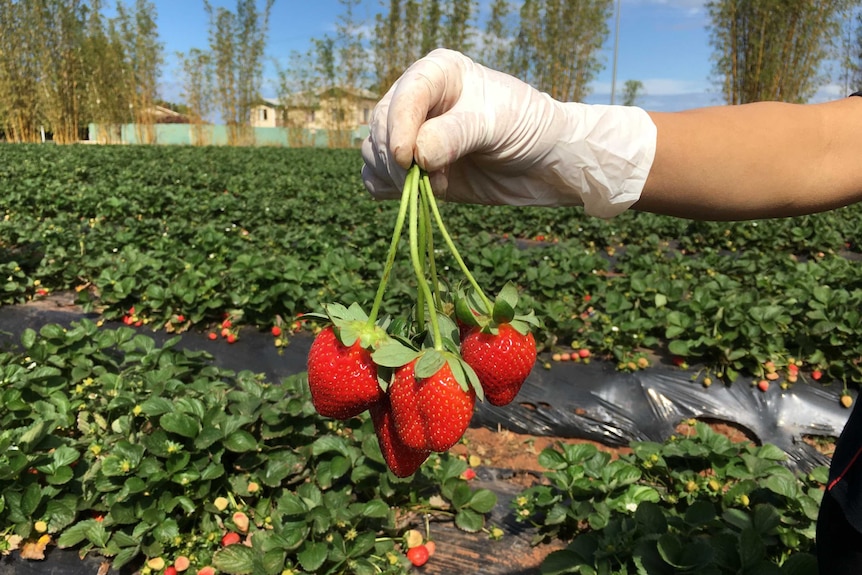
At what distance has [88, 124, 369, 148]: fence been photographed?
33.8 metres

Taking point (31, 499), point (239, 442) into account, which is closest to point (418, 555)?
point (239, 442)

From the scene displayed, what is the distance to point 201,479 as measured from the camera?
207 centimetres

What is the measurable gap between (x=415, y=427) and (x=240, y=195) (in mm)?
9716

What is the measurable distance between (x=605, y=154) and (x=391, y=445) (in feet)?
2.81

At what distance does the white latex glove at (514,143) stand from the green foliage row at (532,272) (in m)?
0.93

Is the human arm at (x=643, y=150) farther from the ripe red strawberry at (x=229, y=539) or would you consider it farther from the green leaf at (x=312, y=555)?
the ripe red strawberry at (x=229, y=539)

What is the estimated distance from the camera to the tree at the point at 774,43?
2256 cm

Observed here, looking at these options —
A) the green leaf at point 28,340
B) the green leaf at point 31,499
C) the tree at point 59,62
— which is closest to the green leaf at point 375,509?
the green leaf at point 31,499

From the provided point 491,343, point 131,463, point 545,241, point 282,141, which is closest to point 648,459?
point 491,343

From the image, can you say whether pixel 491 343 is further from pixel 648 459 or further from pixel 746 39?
pixel 746 39

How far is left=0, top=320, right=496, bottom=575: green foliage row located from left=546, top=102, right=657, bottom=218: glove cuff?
4.13ft

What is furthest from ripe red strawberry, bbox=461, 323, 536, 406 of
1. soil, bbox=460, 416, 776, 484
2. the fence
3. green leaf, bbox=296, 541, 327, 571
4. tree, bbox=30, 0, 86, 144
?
tree, bbox=30, 0, 86, 144

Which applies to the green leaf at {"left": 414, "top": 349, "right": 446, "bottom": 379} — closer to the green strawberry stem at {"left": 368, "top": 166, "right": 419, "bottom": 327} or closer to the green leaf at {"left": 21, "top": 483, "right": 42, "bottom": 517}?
the green strawberry stem at {"left": 368, "top": 166, "right": 419, "bottom": 327}

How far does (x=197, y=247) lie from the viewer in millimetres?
5074
